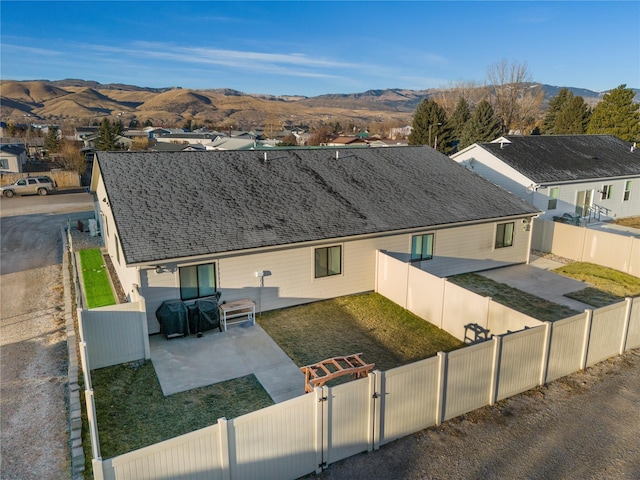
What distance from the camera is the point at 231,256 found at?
14.1 m

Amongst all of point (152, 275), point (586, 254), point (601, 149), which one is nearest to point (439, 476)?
point (152, 275)

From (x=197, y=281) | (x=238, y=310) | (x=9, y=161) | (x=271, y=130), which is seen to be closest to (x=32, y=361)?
(x=197, y=281)

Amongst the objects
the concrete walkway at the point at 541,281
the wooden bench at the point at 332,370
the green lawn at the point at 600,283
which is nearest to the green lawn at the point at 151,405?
the wooden bench at the point at 332,370

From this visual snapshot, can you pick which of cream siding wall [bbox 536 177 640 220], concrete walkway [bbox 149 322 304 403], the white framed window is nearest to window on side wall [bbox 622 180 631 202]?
cream siding wall [bbox 536 177 640 220]

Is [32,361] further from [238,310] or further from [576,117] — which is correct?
[576,117]

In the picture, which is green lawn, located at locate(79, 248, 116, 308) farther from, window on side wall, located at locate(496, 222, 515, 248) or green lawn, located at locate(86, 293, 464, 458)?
window on side wall, located at locate(496, 222, 515, 248)

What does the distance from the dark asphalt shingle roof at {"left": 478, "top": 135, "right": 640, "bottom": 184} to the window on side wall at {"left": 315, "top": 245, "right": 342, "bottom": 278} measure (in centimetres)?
1598

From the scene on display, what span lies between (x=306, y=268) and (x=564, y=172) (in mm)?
20553

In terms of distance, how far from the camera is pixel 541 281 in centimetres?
1809

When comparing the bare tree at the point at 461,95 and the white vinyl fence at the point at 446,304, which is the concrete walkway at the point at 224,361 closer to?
the white vinyl fence at the point at 446,304

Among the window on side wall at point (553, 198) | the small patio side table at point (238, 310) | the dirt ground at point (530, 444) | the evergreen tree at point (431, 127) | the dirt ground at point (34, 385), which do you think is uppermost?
the evergreen tree at point (431, 127)

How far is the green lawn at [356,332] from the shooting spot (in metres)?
12.3

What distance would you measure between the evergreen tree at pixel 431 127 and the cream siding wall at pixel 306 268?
4045cm

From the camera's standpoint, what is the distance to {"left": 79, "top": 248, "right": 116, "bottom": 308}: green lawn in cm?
1616
